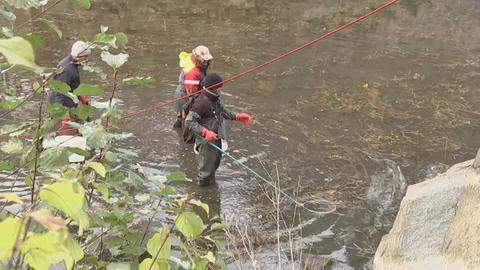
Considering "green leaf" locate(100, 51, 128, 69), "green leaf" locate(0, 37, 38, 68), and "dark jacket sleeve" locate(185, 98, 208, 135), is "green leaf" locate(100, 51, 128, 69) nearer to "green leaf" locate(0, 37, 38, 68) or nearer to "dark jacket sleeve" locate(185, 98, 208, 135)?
"green leaf" locate(0, 37, 38, 68)

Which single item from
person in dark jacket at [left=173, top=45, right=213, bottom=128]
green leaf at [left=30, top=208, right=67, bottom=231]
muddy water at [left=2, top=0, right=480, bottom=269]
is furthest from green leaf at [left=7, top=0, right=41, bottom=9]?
person in dark jacket at [left=173, top=45, right=213, bottom=128]

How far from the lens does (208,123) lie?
592 centimetres

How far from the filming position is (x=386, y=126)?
836 cm

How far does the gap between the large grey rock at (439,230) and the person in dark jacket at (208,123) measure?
93.3 inches

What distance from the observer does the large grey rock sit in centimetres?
316

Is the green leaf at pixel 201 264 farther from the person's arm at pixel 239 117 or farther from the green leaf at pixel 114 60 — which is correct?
the person's arm at pixel 239 117

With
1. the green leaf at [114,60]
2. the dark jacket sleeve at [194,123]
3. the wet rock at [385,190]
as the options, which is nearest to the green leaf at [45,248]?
the green leaf at [114,60]

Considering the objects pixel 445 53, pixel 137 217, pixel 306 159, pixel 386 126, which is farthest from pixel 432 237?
pixel 445 53

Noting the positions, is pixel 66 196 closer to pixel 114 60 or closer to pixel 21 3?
pixel 21 3

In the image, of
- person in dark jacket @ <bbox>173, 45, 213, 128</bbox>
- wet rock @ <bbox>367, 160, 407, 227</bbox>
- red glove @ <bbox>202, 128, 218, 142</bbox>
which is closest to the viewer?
red glove @ <bbox>202, 128, 218, 142</bbox>

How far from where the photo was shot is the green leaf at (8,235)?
1099 millimetres

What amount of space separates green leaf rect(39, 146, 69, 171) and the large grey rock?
2.26 m

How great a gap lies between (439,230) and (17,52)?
3.08m

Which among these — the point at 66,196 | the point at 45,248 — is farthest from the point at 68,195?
the point at 45,248
